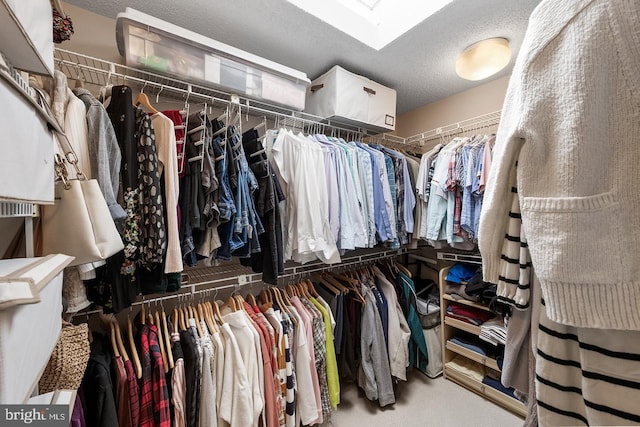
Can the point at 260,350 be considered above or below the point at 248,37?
below

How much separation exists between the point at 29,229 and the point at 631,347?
4.03ft

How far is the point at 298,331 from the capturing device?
4.27ft

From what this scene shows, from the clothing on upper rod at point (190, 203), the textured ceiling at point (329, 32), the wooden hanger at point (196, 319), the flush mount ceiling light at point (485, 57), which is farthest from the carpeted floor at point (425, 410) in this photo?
the textured ceiling at point (329, 32)

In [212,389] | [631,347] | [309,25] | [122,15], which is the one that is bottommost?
[212,389]

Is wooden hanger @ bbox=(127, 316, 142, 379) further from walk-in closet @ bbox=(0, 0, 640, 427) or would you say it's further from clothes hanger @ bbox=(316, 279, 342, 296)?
clothes hanger @ bbox=(316, 279, 342, 296)

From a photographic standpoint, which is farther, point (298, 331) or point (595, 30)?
point (298, 331)

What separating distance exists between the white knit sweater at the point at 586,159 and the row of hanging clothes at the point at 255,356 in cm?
114

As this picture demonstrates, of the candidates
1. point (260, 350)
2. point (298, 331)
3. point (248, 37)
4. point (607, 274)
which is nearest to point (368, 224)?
point (298, 331)

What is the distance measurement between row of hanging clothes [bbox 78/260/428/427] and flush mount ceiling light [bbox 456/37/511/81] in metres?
1.47

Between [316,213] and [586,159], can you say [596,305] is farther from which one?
[316,213]

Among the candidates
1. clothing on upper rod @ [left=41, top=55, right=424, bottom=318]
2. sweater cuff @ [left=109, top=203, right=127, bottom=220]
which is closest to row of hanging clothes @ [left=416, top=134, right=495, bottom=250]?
clothing on upper rod @ [left=41, top=55, right=424, bottom=318]

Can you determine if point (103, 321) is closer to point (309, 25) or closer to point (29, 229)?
point (29, 229)

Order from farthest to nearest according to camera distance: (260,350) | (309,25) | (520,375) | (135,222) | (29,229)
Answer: (309,25), (260,350), (135,222), (520,375), (29,229)

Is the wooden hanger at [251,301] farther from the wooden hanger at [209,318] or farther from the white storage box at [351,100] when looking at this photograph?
the white storage box at [351,100]
